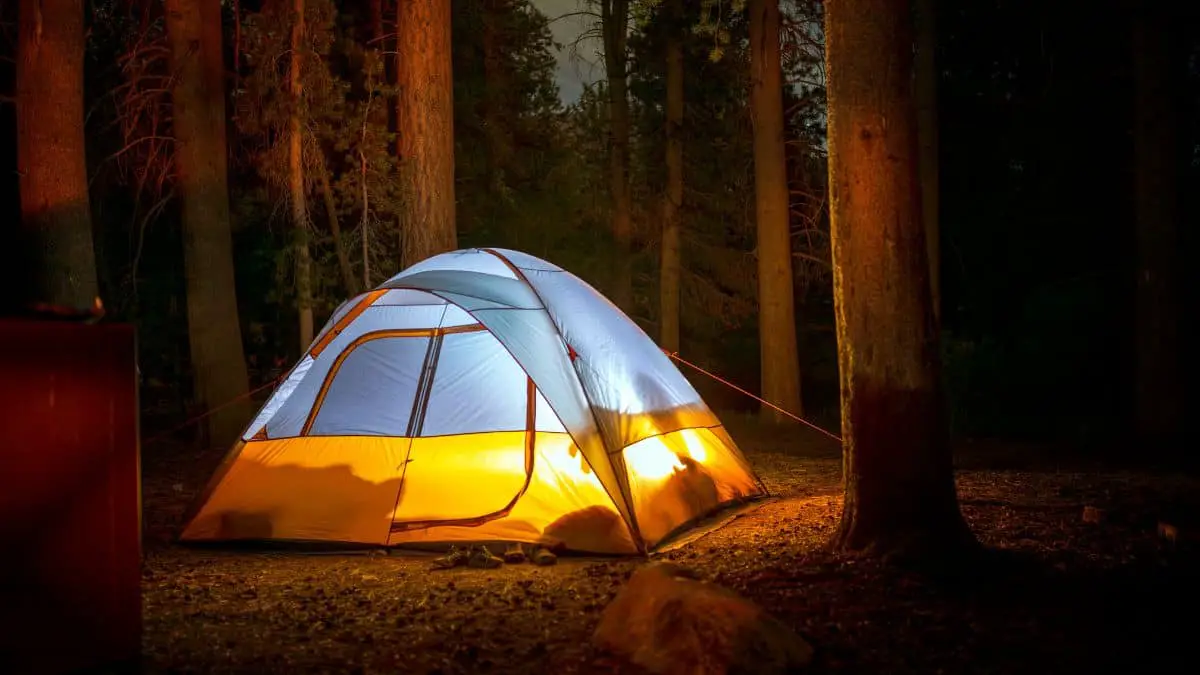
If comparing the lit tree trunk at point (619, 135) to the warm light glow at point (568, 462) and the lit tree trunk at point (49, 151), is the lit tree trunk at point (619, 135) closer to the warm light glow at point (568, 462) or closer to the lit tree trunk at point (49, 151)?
the lit tree trunk at point (49, 151)

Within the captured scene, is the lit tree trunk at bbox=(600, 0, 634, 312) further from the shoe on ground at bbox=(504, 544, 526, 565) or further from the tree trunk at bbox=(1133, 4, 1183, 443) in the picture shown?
the shoe on ground at bbox=(504, 544, 526, 565)

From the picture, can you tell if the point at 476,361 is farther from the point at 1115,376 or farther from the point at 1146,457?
the point at 1115,376

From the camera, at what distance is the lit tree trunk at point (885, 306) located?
19.6 ft

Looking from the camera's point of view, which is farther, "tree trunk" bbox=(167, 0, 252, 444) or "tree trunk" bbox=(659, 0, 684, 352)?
"tree trunk" bbox=(659, 0, 684, 352)

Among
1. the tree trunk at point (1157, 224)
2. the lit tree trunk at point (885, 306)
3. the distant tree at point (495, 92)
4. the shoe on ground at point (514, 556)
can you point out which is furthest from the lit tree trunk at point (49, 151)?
the distant tree at point (495, 92)

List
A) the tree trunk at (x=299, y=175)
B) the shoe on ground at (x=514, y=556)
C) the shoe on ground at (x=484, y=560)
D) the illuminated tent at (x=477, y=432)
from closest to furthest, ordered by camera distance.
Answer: the shoe on ground at (x=484, y=560)
the shoe on ground at (x=514, y=556)
the illuminated tent at (x=477, y=432)
the tree trunk at (x=299, y=175)

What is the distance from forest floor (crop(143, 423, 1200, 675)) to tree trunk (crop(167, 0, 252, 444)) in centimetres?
586

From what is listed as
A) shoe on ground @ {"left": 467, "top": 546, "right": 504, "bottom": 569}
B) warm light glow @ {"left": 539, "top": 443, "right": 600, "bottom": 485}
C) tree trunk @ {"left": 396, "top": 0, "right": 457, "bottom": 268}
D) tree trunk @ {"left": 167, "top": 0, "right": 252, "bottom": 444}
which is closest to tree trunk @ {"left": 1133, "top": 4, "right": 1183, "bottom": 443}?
tree trunk @ {"left": 396, "top": 0, "right": 457, "bottom": 268}

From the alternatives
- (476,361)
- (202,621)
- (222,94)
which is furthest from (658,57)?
(202,621)

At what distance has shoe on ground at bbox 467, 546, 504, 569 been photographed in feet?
22.5

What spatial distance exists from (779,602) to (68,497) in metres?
3.43

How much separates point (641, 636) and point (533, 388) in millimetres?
3542

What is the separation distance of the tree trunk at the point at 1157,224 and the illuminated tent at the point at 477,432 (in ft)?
21.2

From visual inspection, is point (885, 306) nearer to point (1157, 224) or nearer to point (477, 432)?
point (477, 432)
